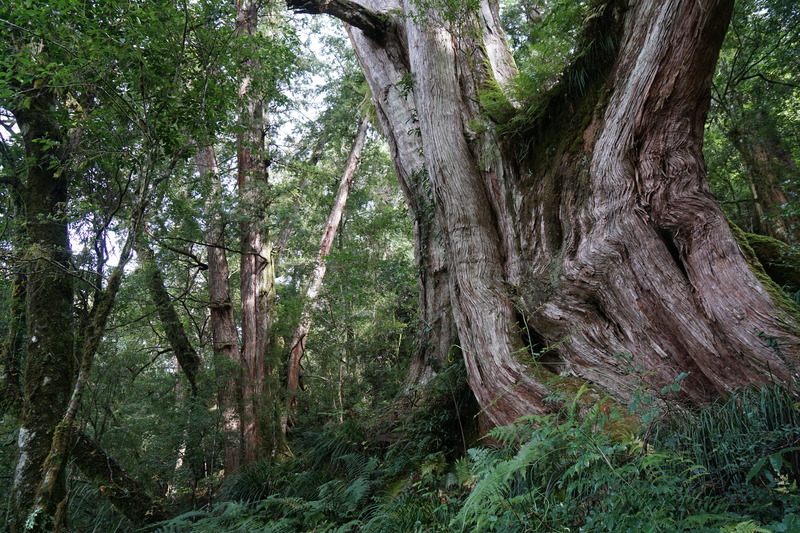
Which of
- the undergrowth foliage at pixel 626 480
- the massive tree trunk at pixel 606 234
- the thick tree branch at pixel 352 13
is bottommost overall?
the undergrowth foliage at pixel 626 480

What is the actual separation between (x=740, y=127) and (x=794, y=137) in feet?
3.54

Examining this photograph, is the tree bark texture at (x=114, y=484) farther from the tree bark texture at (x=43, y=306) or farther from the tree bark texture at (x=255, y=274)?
the tree bark texture at (x=255, y=274)

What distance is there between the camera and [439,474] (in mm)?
4273

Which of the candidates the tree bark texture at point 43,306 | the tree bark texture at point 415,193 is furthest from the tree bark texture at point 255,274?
the tree bark texture at point 43,306

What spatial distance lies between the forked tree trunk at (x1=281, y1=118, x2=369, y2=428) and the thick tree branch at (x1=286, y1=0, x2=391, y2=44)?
548cm

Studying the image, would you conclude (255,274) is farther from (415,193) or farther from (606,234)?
(606,234)

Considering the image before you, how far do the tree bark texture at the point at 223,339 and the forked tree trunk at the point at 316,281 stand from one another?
1729mm

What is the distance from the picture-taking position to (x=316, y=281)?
1184cm

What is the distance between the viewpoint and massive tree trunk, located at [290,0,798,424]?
10.2 ft

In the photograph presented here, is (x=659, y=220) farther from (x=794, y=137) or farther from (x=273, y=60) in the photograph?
(x=794, y=137)

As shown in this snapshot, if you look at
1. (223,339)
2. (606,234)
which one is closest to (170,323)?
(223,339)

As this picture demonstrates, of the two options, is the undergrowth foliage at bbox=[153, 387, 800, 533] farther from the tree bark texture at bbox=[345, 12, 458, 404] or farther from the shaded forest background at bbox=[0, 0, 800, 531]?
the tree bark texture at bbox=[345, 12, 458, 404]

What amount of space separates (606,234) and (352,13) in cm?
515

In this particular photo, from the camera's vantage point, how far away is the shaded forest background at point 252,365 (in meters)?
2.34
